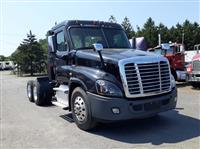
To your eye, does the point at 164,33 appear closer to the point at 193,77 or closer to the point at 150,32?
the point at 150,32

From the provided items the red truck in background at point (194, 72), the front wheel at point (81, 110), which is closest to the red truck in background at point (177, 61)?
the red truck in background at point (194, 72)

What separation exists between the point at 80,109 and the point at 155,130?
1781mm

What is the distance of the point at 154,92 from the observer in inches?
275

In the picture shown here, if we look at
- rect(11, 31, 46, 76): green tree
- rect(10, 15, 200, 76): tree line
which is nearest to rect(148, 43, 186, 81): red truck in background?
rect(10, 15, 200, 76): tree line

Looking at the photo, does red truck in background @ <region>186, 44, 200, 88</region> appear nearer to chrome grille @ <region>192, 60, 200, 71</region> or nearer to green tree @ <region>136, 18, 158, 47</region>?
chrome grille @ <region>192, 60, 200, 71</region>

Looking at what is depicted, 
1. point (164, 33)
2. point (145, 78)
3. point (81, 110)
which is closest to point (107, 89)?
point (145, 78)

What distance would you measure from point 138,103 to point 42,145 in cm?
217

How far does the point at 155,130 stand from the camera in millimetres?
7035

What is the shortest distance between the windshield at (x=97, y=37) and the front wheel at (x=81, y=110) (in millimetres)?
1417

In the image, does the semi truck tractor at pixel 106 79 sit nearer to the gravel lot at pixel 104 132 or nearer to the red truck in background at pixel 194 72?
the gravel lot at pixel 104 132

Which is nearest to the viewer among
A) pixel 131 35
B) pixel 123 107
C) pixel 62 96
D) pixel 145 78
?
pixel 123 107

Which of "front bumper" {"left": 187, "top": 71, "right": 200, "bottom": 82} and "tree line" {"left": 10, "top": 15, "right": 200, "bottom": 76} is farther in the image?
"tree line" {"left": 10, "top": 15, "right": 200, "bottom": 76}

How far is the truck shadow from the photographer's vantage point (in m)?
6.36

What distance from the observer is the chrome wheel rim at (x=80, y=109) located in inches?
281
